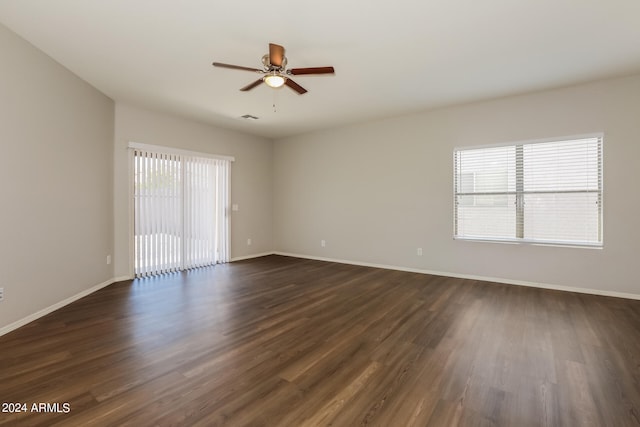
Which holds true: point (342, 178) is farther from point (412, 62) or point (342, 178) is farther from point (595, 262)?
point (595, 262)

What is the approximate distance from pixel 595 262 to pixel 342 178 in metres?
4.19

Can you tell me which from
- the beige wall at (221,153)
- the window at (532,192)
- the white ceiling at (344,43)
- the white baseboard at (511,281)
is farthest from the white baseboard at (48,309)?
the window at (532,192)

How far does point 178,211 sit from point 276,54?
3704 mm

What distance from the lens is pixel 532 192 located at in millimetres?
4328

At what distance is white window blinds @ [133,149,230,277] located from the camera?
491 cm

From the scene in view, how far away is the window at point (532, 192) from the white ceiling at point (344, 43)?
0.91m

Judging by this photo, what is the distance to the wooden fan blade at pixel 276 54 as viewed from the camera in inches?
105

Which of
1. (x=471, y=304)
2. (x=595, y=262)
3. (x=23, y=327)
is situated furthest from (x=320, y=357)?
(x=595, y=262)

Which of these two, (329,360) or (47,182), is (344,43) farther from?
(47,182)

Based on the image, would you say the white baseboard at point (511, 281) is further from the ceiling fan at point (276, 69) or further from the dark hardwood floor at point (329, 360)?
the ceiling fan at point (276, 69)

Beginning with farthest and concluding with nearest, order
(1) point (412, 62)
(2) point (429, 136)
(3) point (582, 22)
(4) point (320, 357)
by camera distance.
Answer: (2) point (429, 136), (1) point (412, 62), (3) point (582, 22), (4) point (320, 357)

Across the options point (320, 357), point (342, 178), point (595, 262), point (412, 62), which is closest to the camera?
point (320, 357)

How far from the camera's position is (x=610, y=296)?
150 inches

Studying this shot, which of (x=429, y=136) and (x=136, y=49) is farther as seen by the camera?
(x=429, y=136)
